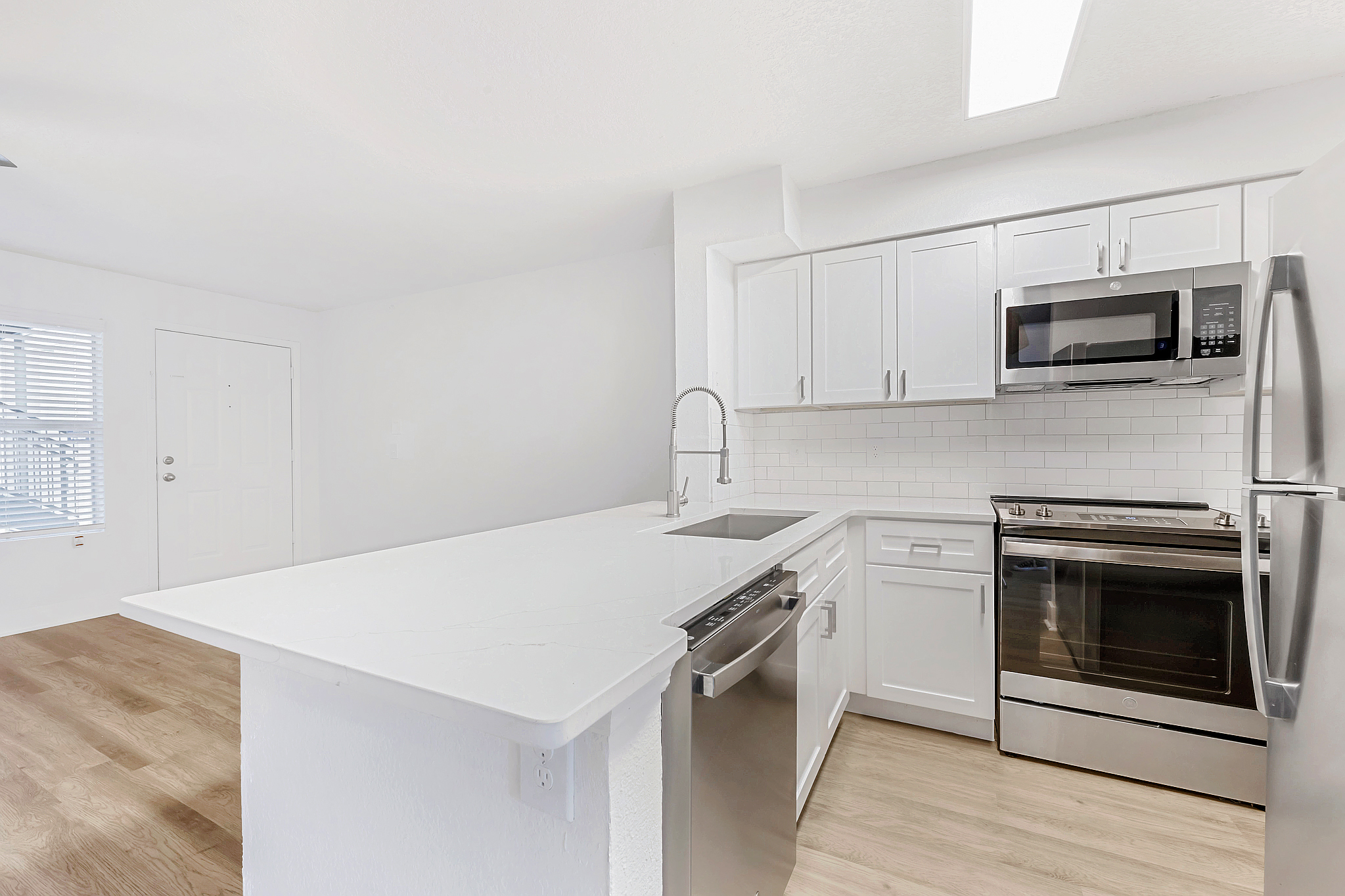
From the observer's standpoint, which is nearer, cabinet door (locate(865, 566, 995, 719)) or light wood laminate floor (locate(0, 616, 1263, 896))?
light wood laminate floor (locate(0, 616, 1263, 896))

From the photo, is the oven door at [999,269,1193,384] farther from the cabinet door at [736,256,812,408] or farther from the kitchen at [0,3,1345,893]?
the cabinet door at [736,256,812,408]

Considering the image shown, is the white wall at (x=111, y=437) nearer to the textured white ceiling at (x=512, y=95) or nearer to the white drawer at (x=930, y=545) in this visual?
the textured white ceiling at (x=512, y=95)

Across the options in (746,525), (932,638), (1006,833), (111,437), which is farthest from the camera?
(111,437)

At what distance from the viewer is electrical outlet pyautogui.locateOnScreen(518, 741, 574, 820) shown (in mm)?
749

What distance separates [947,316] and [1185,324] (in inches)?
31.9

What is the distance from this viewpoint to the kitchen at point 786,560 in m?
0.91

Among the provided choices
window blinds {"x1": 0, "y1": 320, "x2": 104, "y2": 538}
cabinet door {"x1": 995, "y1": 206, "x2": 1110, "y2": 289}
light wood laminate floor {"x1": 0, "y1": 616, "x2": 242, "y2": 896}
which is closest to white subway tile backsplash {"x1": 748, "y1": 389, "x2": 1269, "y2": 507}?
cabinet door {"x1": 995, "y1": 206, "x2": 1110, "y2": 289}

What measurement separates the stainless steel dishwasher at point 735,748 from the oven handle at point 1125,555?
1.19 metres

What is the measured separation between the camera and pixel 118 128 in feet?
7.64

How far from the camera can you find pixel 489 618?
95 centimetres

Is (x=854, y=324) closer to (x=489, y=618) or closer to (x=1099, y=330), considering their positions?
(x=1099, y=330)

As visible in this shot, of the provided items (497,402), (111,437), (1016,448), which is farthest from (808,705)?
(111,437)

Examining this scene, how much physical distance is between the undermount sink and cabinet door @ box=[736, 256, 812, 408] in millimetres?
731

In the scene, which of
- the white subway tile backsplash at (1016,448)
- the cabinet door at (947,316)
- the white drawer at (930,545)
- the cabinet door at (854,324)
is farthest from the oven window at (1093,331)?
the white drawer at (930,545)
